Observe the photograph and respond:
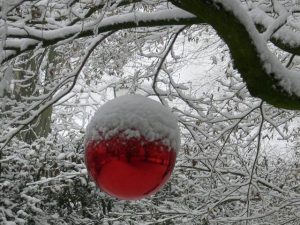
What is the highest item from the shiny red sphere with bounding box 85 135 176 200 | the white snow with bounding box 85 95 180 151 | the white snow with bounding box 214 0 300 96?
the white snow with bounding box 214 0 300 96

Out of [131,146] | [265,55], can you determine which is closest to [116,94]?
[265,55]

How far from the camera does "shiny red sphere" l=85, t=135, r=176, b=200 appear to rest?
166cm

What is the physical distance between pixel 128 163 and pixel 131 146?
0.06 meters

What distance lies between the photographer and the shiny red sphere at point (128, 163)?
1.66m

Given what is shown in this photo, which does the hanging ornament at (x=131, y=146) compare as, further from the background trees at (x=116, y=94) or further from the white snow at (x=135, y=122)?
the background trees at (x=116, y=94)

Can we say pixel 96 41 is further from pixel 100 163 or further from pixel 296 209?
pixel 296 209

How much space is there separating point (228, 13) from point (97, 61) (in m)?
3.69

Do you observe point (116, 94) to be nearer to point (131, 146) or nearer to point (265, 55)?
point (265, 55)

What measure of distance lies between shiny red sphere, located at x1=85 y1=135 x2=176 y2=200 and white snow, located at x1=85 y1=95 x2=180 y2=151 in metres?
0.02

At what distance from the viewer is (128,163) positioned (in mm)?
1659

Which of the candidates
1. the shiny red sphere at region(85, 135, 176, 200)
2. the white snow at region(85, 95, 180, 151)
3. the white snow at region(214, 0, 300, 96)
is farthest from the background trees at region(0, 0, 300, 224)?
the shiny red sphere at region(85, 135, 176, 200)

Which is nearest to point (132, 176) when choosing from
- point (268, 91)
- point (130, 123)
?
point (130, 123)

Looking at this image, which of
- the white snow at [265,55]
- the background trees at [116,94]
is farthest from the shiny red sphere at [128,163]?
the background trees at [116,94]

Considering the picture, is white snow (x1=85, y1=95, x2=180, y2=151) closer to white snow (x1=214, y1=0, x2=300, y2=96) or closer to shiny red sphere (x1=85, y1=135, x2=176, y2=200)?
shiny red sphere (x1=85, y1=135, x2=176, y2=200)
